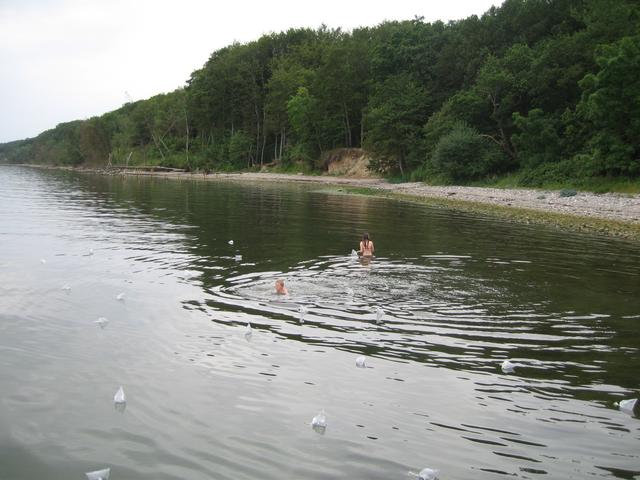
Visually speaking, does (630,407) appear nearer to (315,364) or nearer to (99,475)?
(315,364)

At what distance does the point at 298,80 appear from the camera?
9700 cm

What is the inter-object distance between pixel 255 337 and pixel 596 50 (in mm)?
48279

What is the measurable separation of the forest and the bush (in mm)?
147

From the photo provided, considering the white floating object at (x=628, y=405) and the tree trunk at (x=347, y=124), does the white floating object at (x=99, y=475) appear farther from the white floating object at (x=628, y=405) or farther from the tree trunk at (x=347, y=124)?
the tree trunk at (x=347, y=124)

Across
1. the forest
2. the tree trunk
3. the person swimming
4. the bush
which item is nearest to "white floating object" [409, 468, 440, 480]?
the person swimming

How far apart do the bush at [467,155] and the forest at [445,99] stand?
0.15 metres

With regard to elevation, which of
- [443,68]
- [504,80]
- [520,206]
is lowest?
[520,206]

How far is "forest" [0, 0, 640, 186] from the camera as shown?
44312 mm

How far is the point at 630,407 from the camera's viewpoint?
7.54 metres

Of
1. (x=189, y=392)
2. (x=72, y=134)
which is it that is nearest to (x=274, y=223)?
(x=189, y=392)

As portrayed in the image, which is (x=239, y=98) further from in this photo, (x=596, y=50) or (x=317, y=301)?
(x=317, y=301)

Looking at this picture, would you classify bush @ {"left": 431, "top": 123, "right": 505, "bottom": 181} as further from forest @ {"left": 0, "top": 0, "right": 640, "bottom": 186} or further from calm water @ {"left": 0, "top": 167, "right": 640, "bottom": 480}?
calm water @ {"left": 0, "top": 167, "right": 640, "bottom": 480}

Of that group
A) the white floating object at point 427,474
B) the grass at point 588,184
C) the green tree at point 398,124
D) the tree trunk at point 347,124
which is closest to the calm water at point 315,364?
the white floating object at point 427,474

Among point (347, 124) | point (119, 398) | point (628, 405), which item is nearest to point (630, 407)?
point (628, 405)
